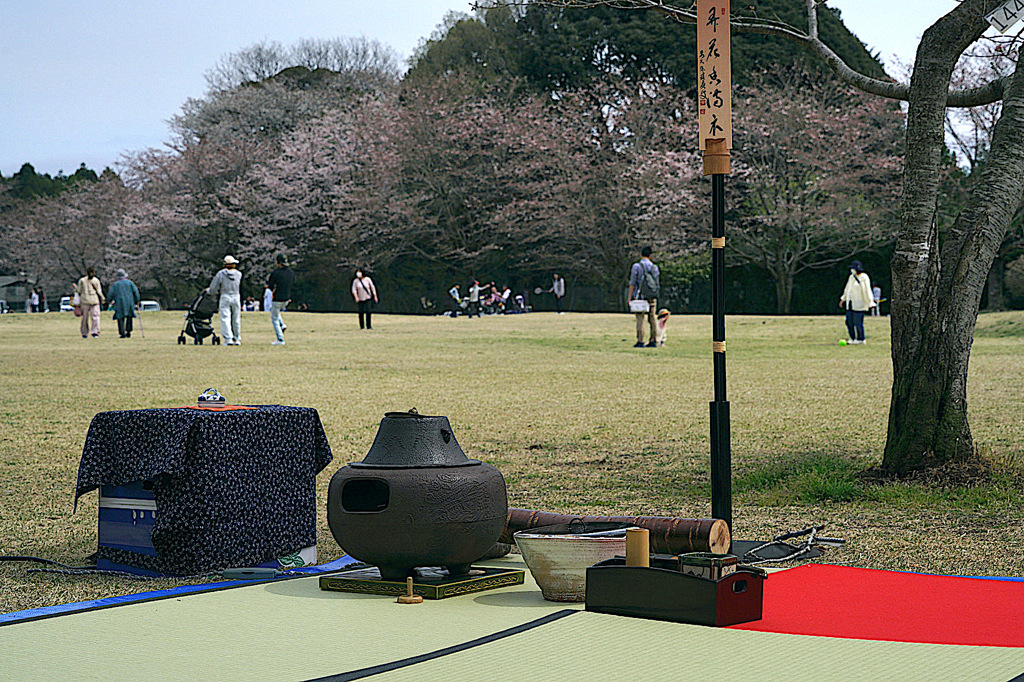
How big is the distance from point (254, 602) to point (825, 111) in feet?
105

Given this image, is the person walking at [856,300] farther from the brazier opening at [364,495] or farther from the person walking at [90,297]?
the brazier opening at [364,495]

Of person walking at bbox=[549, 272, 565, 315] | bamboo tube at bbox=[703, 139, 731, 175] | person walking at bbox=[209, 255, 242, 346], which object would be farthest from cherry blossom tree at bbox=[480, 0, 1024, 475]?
person walking at bbox=[549, 272, 565, 315]

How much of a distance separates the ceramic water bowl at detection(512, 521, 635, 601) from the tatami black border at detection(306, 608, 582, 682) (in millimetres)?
132

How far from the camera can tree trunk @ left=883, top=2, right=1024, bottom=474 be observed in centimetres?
613

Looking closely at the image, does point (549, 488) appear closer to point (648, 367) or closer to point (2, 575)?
point (2, 575)

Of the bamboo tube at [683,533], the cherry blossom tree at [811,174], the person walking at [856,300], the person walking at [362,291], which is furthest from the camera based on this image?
the cherry blossom tree at [811,174]

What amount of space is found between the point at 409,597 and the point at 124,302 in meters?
21.1

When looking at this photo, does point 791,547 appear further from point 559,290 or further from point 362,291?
point 559,290

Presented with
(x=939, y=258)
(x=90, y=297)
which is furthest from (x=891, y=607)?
(x=90, y=297)

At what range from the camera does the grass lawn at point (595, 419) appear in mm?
5395

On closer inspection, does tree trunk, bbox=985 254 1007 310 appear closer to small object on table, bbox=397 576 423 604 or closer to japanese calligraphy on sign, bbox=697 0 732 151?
japanese calligraphy on sign, bbox=697 0 732 151

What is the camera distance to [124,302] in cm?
2347

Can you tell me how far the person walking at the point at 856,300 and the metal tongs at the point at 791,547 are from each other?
1422 cm

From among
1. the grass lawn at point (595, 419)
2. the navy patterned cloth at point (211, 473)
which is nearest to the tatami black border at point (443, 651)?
A: the navy patterned cloth at point (211, 473)
